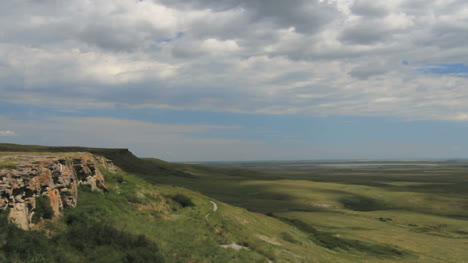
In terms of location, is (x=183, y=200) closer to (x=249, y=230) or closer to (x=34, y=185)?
(x=249, y=230)

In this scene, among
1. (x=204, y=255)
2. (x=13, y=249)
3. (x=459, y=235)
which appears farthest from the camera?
(x=459, y=235)

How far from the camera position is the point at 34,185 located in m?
19.9

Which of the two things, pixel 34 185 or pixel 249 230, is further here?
pixel 249 230

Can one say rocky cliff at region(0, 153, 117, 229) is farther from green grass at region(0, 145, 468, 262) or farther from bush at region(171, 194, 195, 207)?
bush at region(171, 194, 195, 207)

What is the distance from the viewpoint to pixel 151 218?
96.1 ft

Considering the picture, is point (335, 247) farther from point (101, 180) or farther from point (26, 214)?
point (26, 214)

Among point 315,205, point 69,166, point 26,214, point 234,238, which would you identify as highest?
point 69,166

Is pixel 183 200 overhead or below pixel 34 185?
below

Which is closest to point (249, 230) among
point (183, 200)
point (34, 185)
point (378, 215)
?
point (183, 200)

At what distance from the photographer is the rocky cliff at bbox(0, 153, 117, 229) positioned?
17620mm

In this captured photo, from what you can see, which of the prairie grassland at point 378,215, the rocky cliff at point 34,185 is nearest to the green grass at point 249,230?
the prairie grassland at point 378,215

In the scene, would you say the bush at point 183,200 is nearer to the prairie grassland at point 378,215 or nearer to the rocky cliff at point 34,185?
the rocky cliff at point 34,185

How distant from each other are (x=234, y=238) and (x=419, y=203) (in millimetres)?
111893

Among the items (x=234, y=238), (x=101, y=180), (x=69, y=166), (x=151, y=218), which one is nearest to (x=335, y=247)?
(x=234, y=238)
